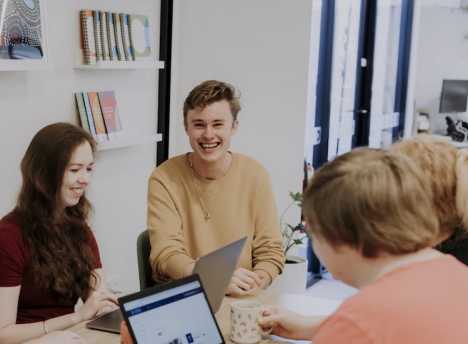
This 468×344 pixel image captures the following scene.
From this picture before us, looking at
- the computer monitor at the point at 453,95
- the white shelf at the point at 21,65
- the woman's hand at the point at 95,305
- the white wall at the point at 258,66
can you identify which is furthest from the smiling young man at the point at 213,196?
the computer monitor at the point at 453,95

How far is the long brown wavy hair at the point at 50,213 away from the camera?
2.03 m

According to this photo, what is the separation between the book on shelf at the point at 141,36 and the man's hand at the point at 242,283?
5.65 ft

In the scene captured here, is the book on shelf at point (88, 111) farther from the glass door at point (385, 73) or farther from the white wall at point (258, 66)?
the glass door at point (385, 73)

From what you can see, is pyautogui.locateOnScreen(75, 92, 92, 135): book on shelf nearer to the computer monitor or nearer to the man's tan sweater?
the man's tan sweater

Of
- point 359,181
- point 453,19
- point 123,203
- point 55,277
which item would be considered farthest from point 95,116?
point 453,19

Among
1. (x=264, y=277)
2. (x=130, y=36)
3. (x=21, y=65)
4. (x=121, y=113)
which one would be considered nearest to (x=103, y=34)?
(x=130, y=36)

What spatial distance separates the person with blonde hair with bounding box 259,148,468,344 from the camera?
1053 millimetres

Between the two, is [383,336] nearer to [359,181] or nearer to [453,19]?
[359,181]

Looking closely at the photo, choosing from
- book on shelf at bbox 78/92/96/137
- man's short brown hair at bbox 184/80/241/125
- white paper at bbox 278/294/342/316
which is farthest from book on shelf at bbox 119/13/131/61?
white paper at bbox 278/294/342/316

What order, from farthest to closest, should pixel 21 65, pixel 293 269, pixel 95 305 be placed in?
pixel 293 269 → pixel 21 65 → pixel 95 305

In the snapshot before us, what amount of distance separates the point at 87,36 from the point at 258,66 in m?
1.17

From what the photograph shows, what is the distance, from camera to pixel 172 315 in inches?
60.6

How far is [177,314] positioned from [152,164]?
2442 millimetres

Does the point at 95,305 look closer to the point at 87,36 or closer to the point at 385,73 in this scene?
the point at 87,36
